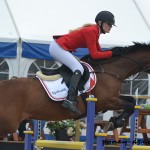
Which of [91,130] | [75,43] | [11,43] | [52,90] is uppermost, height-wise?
[11,43]

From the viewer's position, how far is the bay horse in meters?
7.27

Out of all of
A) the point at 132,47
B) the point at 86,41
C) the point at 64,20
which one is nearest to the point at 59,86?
the point at 86,41

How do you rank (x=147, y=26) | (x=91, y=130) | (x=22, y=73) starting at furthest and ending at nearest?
→ (x=147, y=26) < (x=22, y=73) < (x=91, y=130)

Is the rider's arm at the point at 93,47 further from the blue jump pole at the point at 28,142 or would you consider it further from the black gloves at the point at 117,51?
the blue jump pole at the point at 28,142

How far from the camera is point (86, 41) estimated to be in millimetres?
7246

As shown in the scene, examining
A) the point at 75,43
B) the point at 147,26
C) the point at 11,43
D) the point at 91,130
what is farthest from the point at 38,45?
the point at 91,130

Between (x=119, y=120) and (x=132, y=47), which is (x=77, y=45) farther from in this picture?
(x=119, y=120)

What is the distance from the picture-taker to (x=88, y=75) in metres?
7.33

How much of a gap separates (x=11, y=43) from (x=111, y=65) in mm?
4327

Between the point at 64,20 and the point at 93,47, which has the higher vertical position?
the point at 64,20

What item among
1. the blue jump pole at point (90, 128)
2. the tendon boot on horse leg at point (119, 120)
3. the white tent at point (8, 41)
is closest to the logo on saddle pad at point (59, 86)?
the tendon boot on horse leg at point (119, 120)

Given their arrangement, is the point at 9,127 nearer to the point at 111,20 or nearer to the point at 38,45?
the point at 111,20

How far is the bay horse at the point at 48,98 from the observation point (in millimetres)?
7273

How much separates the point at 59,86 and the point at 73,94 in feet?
0.88
